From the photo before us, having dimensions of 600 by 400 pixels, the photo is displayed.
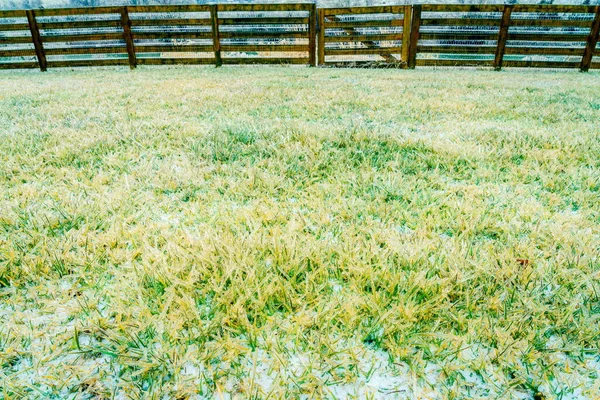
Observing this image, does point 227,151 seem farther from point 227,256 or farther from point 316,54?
point 316,54

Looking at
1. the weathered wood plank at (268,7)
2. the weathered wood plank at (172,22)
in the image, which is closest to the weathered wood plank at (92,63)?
the weathered wood plank at (172,22)

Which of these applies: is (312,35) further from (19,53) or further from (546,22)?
(19,53)

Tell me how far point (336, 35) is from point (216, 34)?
3.73m

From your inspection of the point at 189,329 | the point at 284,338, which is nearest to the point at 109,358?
the point at 189,329

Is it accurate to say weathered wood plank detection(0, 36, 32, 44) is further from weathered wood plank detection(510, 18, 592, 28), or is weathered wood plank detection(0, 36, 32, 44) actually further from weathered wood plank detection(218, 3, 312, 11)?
weathered wood plank detection(510, 18, 592, 28)

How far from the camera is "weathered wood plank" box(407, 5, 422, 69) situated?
32.4 ft

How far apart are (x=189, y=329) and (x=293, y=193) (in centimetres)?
103

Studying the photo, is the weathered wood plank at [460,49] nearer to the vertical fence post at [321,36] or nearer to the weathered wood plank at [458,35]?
the weathered wood plank at [458,35]

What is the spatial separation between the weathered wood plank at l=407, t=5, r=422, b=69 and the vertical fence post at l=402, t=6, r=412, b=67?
0.08m

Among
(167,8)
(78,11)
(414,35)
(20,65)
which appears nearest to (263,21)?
(167,8)

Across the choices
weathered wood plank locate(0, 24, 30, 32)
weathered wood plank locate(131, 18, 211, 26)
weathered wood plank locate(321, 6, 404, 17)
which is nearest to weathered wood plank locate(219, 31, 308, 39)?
weathered wood plank locate(131, 18, 211, 26)

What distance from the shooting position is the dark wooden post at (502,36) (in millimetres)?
9867

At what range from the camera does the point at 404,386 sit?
2.84 ft

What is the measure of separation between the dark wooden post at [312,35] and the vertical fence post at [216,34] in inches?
111
